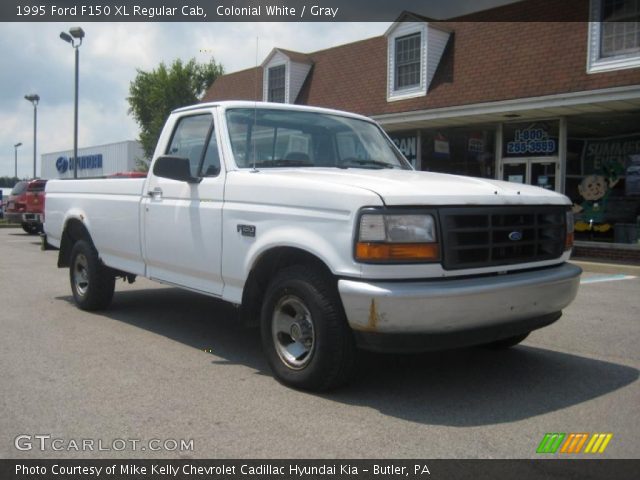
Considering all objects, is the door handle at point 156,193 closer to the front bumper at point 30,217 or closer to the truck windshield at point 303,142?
the truck windshield at point 303,142

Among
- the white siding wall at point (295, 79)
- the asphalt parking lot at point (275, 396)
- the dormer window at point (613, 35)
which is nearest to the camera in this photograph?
the asphalt parking lot at point (275, 396)

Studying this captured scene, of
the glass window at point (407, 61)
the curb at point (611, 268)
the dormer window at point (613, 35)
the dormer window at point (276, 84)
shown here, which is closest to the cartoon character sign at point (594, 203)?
the curb at point (611, 268)

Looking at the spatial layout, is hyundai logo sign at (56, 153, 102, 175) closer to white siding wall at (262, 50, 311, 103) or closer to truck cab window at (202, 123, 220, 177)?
→ white siding wall at (262, 50, 311, 103)

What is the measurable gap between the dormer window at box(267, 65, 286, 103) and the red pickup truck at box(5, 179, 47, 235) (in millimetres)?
7729

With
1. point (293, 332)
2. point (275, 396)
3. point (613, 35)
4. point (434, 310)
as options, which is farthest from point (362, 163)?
point (613, 35)

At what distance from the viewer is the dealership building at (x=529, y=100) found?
12500 millimetres

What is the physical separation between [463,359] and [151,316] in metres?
3.42

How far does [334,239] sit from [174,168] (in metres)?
1.75

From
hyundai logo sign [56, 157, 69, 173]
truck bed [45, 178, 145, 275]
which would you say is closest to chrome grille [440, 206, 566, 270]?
truck bed [45, 178, 145, 275]

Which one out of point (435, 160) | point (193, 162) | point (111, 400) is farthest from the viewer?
point (435, 160)

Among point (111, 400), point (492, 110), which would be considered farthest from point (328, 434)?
point (492, 110)

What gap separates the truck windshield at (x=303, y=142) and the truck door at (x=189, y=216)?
0.84 feet

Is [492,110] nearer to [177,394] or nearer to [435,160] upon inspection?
[435,160]

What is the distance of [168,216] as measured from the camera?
554cm
